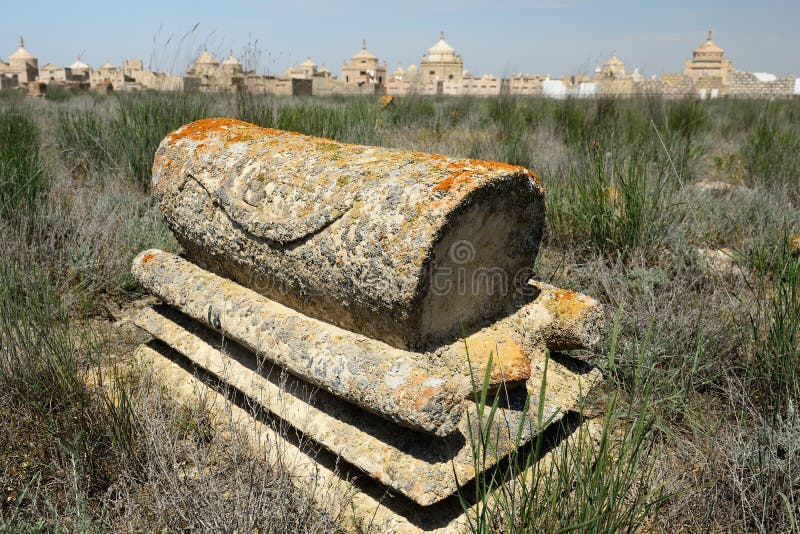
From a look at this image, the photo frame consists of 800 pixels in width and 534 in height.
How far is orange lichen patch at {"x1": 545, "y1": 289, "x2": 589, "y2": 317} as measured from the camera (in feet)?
6.75

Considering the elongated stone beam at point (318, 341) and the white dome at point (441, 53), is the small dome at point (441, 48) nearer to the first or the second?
the white dome at point (441, 53)

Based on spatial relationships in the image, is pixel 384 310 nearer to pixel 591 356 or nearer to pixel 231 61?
pixel 591 356

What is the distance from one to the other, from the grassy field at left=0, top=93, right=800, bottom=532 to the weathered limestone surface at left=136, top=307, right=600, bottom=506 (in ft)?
0.48

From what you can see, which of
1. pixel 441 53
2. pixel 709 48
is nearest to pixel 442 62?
pixel 441 53

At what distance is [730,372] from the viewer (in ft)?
8.10

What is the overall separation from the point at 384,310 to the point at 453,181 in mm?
433

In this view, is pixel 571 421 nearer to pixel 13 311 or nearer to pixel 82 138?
pixel 13 311

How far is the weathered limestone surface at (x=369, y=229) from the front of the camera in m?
1.67

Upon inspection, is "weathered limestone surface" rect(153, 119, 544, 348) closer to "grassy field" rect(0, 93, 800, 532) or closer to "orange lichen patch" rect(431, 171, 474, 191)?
"orange lichen patch" rect(431, 171, 474, 191)

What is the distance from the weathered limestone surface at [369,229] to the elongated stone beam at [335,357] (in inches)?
2.4

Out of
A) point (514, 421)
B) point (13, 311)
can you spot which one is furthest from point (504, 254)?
point (13, 311)

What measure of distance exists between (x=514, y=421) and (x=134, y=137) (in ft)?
14.8

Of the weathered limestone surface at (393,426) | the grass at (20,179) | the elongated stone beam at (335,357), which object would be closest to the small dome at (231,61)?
the grass at (20,179)

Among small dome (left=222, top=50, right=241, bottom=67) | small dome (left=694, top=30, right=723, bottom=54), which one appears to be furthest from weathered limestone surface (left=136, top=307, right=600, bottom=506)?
small dome (left=694, top=30, right=723, bottom=54)
